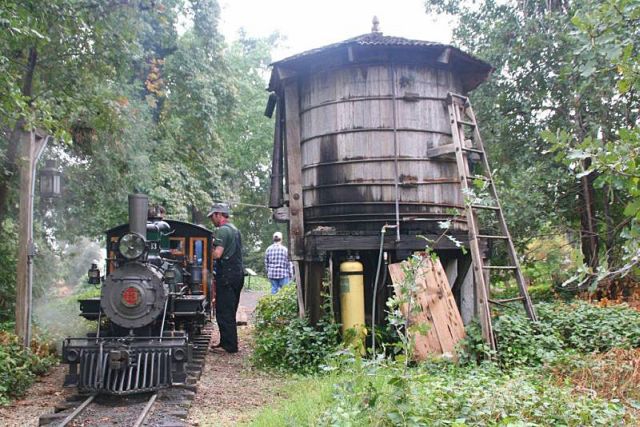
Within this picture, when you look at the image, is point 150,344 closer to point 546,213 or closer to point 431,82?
point 431,82

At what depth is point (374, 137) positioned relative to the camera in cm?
941

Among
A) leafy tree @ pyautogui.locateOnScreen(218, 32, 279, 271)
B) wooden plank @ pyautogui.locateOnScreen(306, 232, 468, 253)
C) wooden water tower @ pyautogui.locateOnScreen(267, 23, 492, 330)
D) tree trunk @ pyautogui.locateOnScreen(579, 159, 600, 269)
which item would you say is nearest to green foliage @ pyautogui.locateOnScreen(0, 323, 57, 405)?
wooden water tower @ pyautogui.locateOnScreen(267, 23, 492, 330)

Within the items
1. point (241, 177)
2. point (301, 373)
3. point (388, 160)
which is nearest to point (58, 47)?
point (388, 160)

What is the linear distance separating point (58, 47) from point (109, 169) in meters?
3.97

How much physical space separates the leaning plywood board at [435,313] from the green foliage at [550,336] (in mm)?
232

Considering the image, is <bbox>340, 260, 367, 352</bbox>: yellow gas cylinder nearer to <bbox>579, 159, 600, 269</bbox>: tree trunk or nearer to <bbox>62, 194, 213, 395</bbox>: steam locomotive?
<bbox>62, 194, 213, 395</bbox>: steam locomotive

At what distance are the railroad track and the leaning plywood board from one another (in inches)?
117

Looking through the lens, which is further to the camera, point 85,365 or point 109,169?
point 109,169

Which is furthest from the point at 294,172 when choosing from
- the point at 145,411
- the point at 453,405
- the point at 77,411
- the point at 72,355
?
the point at 453,405

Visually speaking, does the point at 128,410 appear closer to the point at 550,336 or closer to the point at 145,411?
the point at 145,411

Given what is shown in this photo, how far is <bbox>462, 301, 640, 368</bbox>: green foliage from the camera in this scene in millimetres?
7824

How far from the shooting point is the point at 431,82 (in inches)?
383

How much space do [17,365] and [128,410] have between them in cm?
260

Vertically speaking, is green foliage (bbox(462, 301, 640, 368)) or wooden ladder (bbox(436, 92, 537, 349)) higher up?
wooden ladder (bbox(436, 92, 537, 349))
